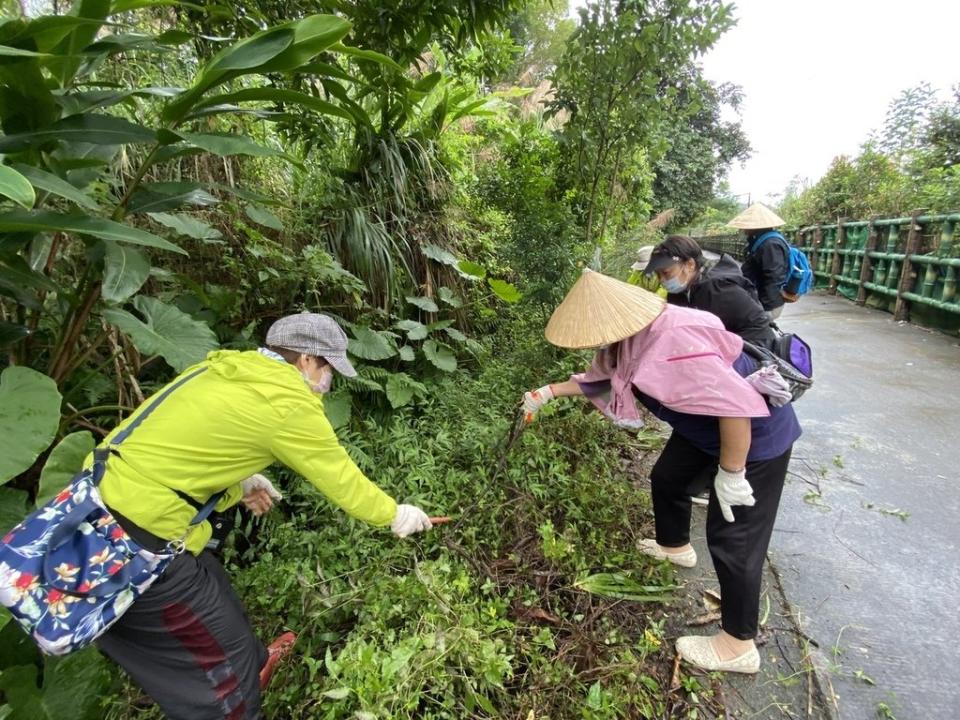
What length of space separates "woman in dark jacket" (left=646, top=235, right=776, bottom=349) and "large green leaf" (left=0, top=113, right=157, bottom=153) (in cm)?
198

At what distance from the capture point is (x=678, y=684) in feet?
6.00

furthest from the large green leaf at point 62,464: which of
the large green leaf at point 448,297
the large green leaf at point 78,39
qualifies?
the large green leaf at point 448,297

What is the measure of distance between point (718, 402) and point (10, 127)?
7.49 ft

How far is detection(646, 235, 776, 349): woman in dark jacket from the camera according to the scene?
7.32ft

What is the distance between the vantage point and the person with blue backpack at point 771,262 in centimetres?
351

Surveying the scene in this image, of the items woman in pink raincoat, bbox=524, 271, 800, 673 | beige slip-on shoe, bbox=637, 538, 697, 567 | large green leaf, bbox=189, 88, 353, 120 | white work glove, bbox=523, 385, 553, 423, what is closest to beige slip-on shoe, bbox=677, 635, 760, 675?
woman in pink raincoat, bbox=524, 271, 800, 673

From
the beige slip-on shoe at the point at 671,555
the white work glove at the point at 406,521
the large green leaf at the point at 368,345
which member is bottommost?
the beige slip-on shoe at the point at 671,555

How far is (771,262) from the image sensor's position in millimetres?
3512

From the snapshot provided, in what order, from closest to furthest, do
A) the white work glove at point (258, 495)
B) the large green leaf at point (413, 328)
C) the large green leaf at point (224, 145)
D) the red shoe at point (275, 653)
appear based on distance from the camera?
the large green leaf at point (224, 145) < the red shoe at point (275, 653) < the white work glove at point (258, 495) < the large green leaf at point (413, 328)

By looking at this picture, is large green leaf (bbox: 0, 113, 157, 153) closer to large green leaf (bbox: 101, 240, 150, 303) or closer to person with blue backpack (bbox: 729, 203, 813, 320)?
large green leaf (bbox: 101, 240, 150, 303)

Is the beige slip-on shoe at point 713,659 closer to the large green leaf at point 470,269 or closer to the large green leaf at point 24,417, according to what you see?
the large green leaf at point 24,417

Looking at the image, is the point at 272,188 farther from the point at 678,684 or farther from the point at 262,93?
the point at 678,684

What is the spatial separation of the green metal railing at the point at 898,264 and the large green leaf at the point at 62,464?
808 centimetres

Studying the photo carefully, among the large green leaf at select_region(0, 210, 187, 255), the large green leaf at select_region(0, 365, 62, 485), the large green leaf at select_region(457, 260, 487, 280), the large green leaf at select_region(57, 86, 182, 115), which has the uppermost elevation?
the large green leaf at select_region(57, 86, 182, 115)
